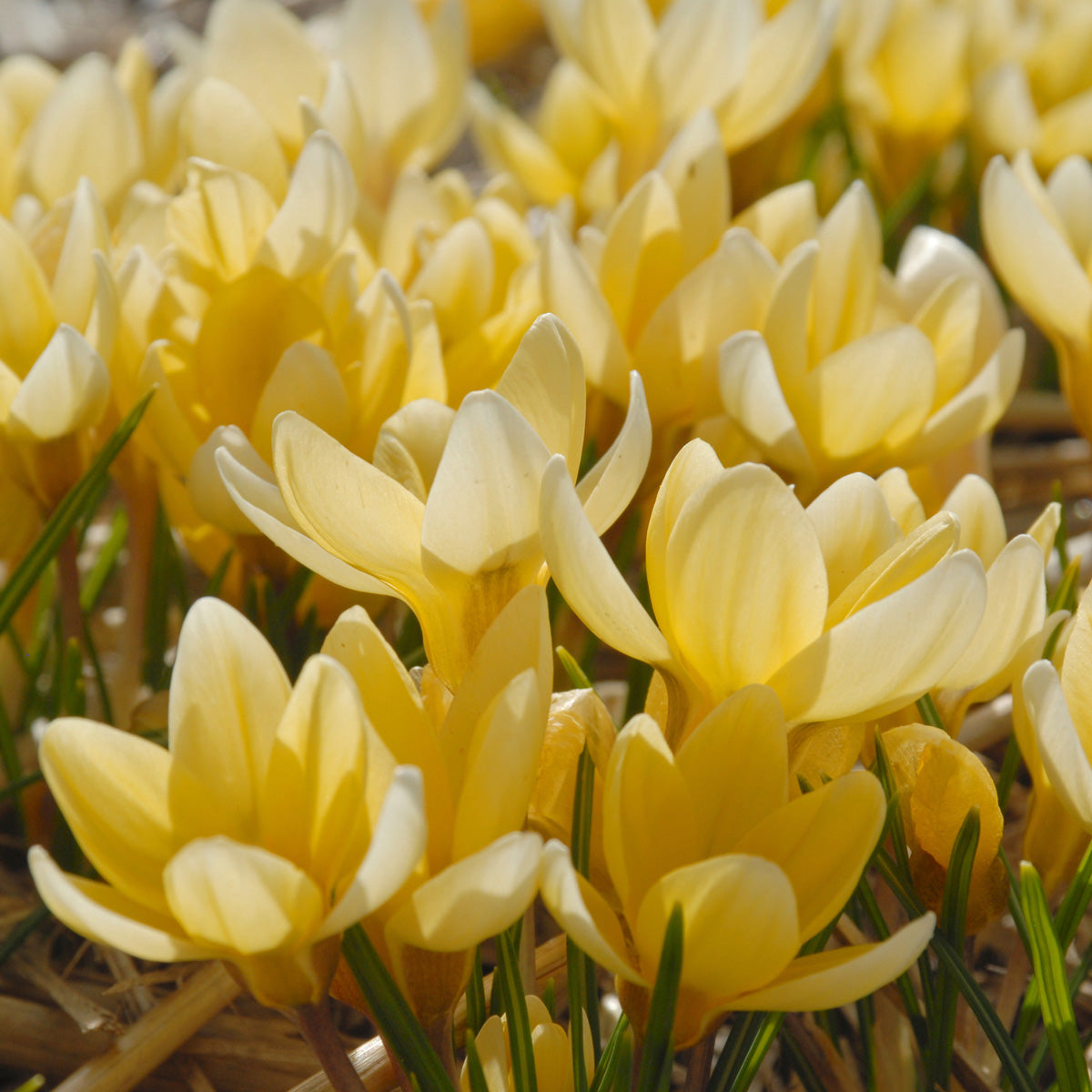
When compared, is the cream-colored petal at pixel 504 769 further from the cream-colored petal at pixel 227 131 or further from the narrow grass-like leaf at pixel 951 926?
the cream-colored petal at pixel 227 131

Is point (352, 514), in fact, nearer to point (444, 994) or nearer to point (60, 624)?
point (444, 994)

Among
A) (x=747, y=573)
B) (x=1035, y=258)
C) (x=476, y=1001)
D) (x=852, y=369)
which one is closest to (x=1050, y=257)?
(x=1035, y=258)

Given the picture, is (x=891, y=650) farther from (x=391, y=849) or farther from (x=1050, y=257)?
(x=1050, y=257)

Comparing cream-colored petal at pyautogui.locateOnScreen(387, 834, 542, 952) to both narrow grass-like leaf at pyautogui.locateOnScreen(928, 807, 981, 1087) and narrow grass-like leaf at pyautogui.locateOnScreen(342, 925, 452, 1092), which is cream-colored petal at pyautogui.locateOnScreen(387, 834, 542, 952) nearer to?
narrow grass-like leaf at pyautogui.locateOnScreen(342, 925, 452, 1092)

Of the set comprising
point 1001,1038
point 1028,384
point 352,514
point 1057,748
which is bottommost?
point 1028,384

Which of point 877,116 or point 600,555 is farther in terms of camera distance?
point 877,116

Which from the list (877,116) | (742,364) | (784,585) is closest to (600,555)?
(784,585)

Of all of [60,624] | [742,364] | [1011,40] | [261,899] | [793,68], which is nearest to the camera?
[261,899]
